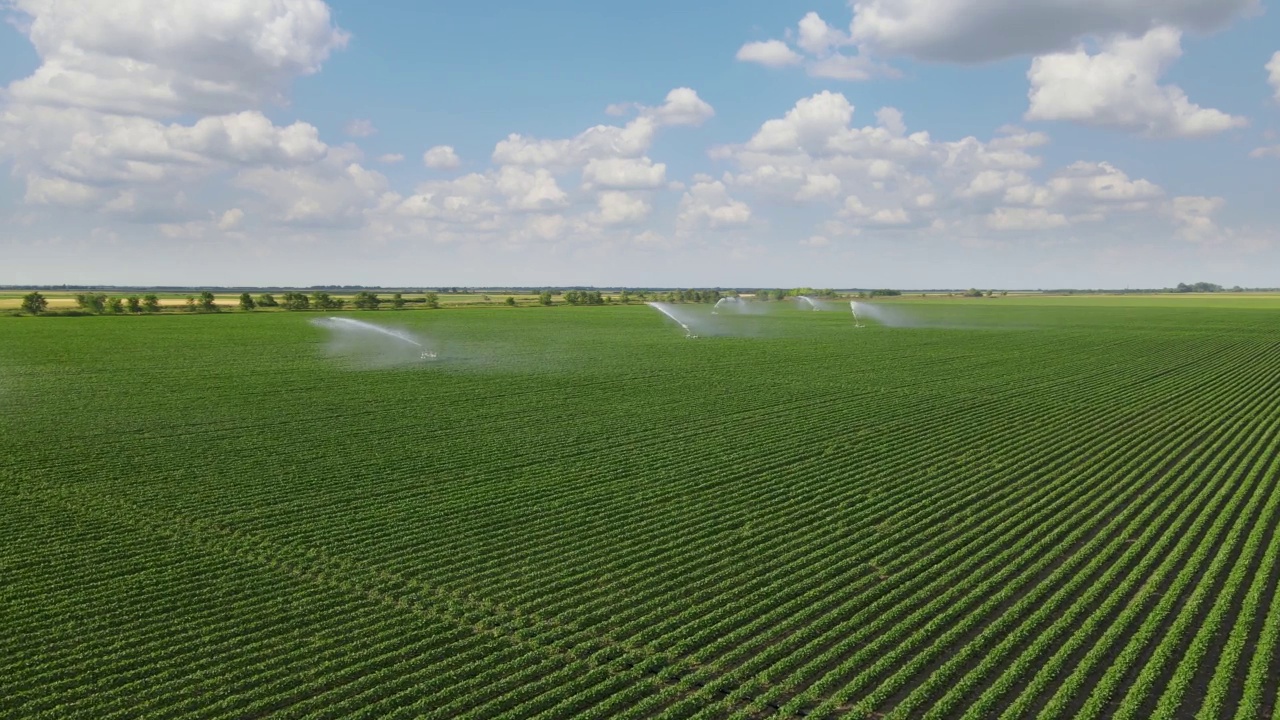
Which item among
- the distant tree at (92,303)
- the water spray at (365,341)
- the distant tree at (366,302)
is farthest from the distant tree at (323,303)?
the water spray at (365,341)

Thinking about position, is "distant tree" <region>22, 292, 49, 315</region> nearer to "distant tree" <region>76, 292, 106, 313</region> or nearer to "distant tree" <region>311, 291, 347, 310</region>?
Answer: "distant tree" <region>76, 292, 106, 313</region>

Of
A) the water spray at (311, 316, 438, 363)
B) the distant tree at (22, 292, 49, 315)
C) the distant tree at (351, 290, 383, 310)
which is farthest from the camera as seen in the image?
the distant tree at (351, 290, 383, 310)

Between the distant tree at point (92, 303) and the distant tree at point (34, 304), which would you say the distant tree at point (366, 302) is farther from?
the distant tree at point (34, 304)

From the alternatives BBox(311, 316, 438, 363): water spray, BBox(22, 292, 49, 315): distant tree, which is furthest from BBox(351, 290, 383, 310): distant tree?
BBox(22, 292, 49, 315): distant tree

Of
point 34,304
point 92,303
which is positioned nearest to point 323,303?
point 92,303

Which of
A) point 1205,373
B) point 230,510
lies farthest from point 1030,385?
point 230,510

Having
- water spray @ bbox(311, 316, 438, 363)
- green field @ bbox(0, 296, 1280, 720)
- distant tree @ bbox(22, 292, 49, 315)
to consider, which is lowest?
green field @ bbox(0, 296, 1280, 720)

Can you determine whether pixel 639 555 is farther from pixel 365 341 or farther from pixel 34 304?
pixel 34 304

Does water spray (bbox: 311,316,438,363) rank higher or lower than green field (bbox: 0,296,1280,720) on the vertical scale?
higher
